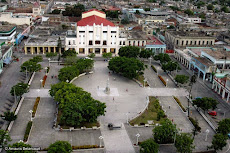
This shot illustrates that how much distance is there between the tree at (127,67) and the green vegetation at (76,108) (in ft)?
67.4

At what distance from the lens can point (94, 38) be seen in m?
103

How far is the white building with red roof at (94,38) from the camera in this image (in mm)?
101250

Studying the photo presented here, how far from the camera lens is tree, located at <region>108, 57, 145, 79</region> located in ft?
250

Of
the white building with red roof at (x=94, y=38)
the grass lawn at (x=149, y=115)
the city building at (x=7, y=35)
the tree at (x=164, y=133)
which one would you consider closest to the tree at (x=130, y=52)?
the white building with red roof at (x=94, y=38)

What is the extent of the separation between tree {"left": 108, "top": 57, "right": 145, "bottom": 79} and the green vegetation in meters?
20.5

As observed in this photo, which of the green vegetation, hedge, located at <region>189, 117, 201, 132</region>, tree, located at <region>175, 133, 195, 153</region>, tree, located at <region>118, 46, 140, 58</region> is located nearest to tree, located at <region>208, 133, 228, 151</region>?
tree, located at <region>175, 133, 195, 153</region>

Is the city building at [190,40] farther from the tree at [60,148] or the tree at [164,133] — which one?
the tree at [60,148]

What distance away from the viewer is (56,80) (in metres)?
77.1

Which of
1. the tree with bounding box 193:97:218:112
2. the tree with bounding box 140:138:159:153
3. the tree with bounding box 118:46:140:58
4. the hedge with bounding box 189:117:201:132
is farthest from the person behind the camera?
the tree with bounding box 118:46:140:58

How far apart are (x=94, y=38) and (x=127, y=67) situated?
30.2 metres

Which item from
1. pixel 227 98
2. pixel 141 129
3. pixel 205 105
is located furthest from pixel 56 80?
pixel 227 98

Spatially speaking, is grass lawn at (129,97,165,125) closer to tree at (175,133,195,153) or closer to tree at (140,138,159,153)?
tree at (175,133,195,153)

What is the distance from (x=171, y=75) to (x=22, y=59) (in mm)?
50058

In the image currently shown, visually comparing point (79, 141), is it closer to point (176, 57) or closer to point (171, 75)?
point (171, 75)
